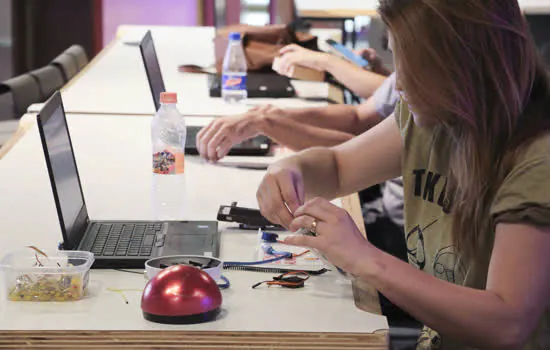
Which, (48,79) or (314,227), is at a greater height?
(314,227)

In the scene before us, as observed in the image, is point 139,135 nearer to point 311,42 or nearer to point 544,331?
point 311,42

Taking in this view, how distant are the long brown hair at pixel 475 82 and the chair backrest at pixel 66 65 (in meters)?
2.97

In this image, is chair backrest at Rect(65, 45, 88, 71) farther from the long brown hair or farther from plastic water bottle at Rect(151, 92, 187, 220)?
the long brown hair

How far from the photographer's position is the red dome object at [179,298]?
1.22 m

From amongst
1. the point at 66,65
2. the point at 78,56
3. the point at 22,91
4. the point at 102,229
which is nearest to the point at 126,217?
the point at 102,229

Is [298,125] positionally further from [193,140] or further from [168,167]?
[168,167]

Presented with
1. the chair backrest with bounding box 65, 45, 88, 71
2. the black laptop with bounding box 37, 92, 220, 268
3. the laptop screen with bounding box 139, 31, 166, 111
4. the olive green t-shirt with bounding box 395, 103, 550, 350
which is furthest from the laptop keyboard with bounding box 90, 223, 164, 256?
the chair backrest with bounding box 65, 45, 88, 71

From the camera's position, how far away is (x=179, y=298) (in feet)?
3.99

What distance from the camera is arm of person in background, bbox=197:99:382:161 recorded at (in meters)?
2.27

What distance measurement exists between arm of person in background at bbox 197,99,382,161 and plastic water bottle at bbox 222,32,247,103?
531 millimetres

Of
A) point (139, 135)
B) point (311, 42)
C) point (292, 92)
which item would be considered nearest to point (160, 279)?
point (139, 135)

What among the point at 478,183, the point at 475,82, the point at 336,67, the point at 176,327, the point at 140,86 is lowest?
the point at 140,86

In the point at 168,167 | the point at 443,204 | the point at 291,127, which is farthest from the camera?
the point at 291,127

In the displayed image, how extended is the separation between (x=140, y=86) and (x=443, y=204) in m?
2.08
